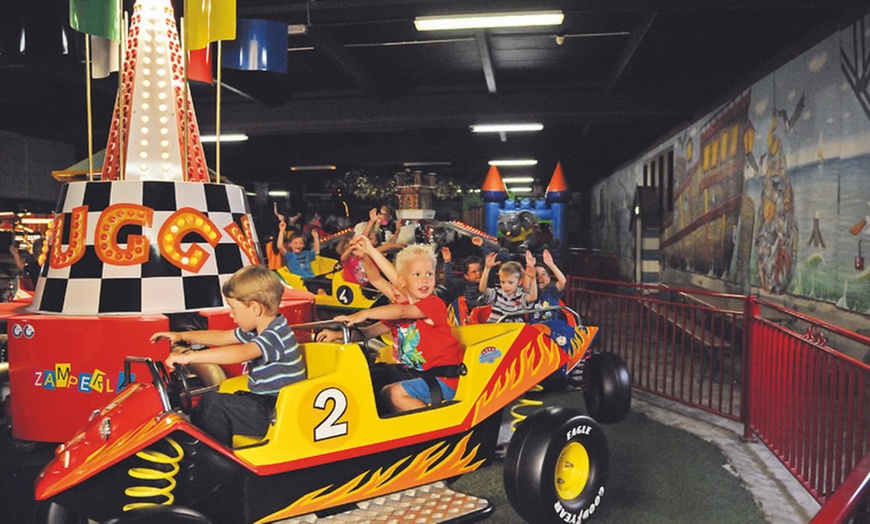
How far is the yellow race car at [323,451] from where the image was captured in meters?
2.19

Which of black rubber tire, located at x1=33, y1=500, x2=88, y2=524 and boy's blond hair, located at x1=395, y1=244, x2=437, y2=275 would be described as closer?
black rubber tire, located at x1=33, y1=500, x2=88, y2=524

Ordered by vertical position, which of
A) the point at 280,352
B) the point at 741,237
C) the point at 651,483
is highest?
the point at 741,237

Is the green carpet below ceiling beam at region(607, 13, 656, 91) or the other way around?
below

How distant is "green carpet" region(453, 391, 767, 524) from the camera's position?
3.25 metres

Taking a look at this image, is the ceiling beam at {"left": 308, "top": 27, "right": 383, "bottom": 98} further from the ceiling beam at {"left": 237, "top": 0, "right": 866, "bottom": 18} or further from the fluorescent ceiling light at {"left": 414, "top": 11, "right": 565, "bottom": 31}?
the fluorescent ceiling light at {"left": 414, "top": 11, "right": 565, "bottom": 31}

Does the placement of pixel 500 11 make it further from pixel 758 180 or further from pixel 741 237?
pixel 741 237

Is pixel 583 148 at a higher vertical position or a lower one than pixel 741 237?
higher

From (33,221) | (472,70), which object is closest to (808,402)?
(472,70)

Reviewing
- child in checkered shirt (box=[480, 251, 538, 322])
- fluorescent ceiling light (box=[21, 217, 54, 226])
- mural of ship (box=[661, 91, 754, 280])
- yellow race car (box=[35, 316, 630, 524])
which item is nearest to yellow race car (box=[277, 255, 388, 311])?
child in checkered shirt (box=[480, 251, 538, 322])

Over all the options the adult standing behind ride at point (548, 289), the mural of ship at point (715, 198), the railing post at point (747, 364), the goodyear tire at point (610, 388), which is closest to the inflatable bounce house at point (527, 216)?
the mural of ship at point (715, 198)

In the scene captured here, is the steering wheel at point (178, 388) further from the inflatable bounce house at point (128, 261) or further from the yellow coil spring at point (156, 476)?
the inflatable bounce house at point (128, 261)

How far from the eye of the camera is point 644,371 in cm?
661

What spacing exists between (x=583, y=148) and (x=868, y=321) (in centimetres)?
1237

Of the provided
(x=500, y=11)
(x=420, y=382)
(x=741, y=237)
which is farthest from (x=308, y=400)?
(x=741, y=237)
